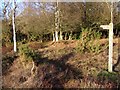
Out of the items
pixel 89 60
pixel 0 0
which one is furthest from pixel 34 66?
pixel 0 0

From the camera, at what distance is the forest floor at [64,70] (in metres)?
5.12

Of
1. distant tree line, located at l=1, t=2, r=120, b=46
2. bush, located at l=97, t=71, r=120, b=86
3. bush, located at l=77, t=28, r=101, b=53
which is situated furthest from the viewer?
distant tree line, located at l=1, t=2, r=120, b=46

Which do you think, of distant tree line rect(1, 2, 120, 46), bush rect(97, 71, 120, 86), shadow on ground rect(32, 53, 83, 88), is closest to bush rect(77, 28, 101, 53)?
shadow on ground rect(32, 53, 83, 88)

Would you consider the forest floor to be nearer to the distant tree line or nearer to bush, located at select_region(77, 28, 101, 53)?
bush, located at select_region(77, 28, 101, 53)

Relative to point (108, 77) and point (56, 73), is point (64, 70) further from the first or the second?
point (108, 77)

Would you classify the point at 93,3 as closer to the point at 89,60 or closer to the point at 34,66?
the point at 89,60

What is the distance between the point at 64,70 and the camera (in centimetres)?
609

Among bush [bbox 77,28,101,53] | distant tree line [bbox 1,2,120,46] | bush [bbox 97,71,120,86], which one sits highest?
distant tree line [bbox 1,2,120,46]

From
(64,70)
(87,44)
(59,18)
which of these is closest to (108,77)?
(64,70)

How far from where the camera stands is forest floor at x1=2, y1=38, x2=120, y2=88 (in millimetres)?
5117

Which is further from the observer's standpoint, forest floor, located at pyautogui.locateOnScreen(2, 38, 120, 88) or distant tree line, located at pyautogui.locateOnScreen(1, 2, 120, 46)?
distant tree line, located at pyautogui.locateOnScreen(1, 2, 120, 46)

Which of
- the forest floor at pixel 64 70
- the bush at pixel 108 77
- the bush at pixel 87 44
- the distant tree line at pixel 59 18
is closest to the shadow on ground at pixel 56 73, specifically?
the forest floor at pixel 64 70

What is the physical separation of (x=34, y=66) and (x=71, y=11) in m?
3.33

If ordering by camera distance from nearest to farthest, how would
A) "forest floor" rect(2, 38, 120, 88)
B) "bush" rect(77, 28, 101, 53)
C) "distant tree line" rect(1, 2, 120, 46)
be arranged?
"forest floor" rect(2, 38, 120, 88) < "bush" rect(77, 28, 101, 53) < "distant tree line" rect(1, 2, 120, 46)
